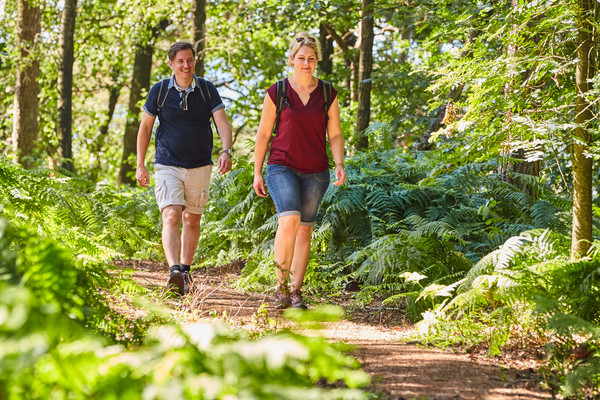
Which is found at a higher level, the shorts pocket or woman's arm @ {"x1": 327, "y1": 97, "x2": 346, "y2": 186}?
woman's arm @ {"x1": 327, "y1": 97, "x2": 346, "y2": 186}

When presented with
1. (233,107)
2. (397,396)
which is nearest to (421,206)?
(397,396)

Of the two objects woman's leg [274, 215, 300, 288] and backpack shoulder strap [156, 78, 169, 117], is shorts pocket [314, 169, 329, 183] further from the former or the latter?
backpack shoulder strap [156, 78, 169, 117]

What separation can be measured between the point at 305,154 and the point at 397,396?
2.62 meters

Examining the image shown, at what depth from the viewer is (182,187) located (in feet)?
18.1

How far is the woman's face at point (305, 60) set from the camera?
488cm

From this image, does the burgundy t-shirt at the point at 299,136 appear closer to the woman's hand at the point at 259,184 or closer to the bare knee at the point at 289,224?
the woman's hand at the point at 259,184

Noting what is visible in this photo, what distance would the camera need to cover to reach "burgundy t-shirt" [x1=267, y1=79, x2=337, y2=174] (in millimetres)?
4906

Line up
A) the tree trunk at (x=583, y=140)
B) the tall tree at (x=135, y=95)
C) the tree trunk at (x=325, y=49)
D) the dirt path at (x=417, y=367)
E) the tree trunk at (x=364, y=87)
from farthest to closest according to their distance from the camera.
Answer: the tree trunk at (x=325, y=49), the tall tree at (x=135, y=95), the tree trunk at (x=364, y=87), the tree trunk at (x=583, y=140), the dirt path at (x=417, y=367)

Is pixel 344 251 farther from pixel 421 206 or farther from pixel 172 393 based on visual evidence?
pixel 172 393

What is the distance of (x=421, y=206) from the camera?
6.80 meters

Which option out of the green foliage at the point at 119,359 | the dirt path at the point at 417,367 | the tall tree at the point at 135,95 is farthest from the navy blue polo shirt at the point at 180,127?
the tall tree at the point at 135,95

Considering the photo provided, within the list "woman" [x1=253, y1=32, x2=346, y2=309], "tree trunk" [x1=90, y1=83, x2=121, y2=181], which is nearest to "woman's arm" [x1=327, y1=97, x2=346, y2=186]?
"woman" [x1=253, y1=32, x2=346, y2=309]

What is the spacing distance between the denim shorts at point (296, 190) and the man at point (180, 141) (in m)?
0.72

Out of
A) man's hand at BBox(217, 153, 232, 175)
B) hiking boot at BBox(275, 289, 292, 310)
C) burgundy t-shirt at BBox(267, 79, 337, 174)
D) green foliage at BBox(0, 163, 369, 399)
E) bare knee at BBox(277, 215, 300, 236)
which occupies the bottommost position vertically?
hiking boot at BBox(275, 289, 292, 310)
